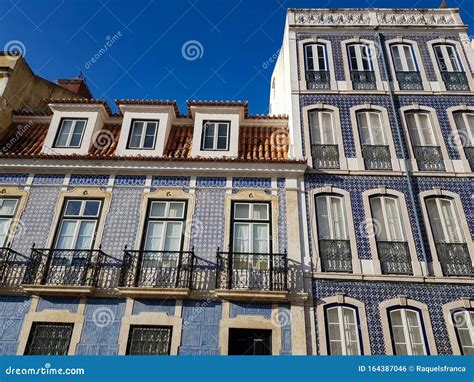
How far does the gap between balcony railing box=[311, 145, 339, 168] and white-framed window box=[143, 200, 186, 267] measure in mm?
4006

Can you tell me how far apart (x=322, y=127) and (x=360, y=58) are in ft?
10.8

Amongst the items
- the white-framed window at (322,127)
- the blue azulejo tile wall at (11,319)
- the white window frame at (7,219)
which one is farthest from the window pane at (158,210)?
the white-framed window at (322,127)

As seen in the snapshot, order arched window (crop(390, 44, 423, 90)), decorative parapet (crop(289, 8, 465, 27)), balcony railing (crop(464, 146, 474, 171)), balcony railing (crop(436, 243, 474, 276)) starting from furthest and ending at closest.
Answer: decorative parapet (crop(289, 8, 465, 27)) → arched window (crop(390, 44, 423, 90)) → balcony railing (crop(464, 146, 474, 171)) → balcony railing (crop(436, 243, 474, 276))

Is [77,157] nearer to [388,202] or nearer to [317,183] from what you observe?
[317,183]

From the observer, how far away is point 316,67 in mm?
13539

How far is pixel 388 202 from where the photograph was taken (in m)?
11.0

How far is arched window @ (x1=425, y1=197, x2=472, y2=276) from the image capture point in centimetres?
991

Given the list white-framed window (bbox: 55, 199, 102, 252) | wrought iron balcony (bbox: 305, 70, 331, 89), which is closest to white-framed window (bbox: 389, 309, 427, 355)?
wrought iron balcony (bbox: 305, 70, 331, 89)

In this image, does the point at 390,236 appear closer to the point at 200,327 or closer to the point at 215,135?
the point at 200,327

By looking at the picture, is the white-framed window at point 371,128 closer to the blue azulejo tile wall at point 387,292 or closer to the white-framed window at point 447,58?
the white-framed window at point 447,58

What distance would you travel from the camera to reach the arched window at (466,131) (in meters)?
11.6

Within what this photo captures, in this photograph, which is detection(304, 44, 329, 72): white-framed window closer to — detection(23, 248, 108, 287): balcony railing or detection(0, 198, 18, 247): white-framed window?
detection(23, 248, 108, 287): balcony railing

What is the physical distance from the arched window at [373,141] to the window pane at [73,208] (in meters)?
8.11

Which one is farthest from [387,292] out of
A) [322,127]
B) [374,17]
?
[374,17]
